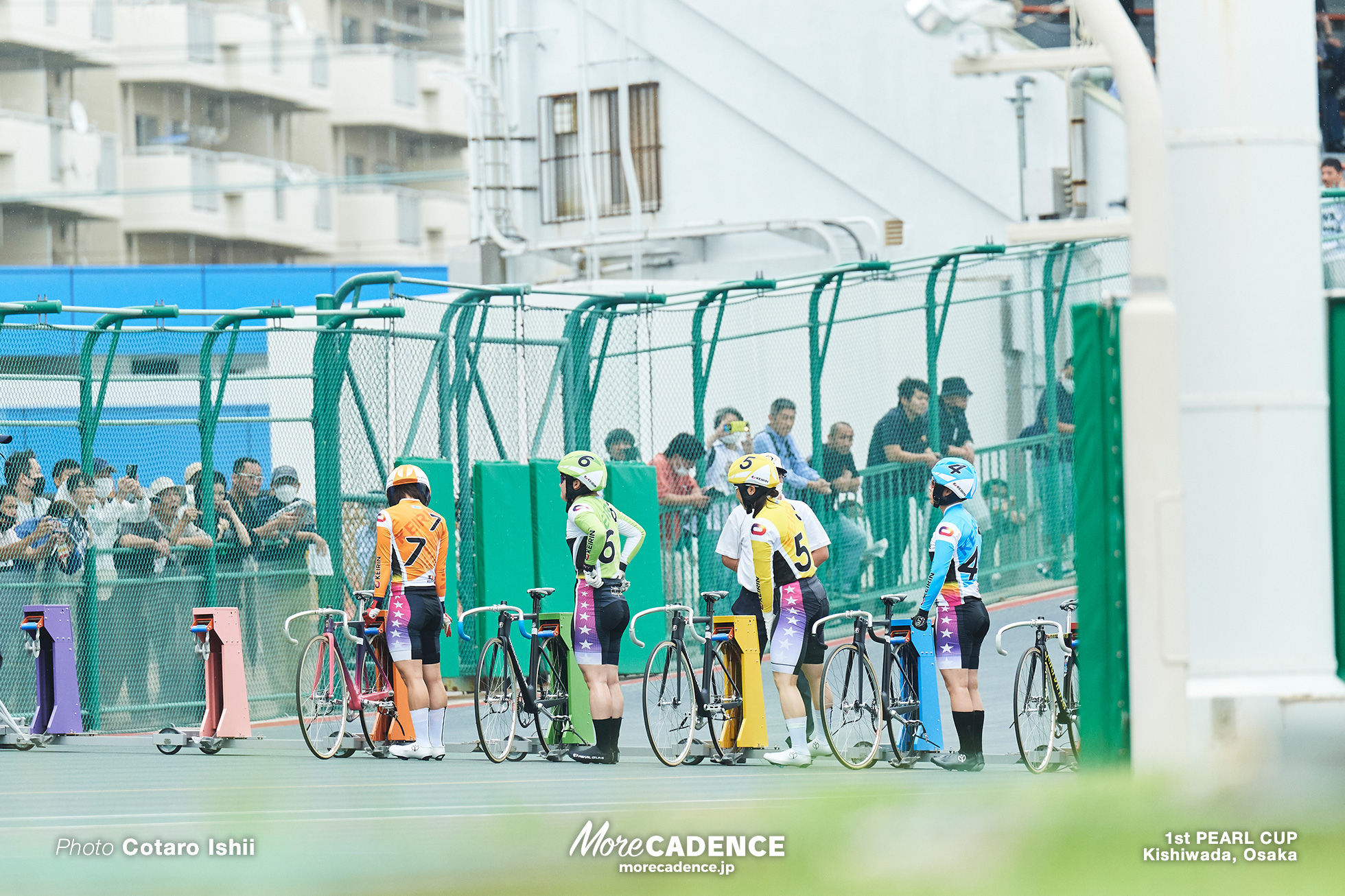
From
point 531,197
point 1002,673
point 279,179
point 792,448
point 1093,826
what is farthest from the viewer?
point 279,179

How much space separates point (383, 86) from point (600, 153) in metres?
28.8

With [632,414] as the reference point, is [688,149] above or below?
above

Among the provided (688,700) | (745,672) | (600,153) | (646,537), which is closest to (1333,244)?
(646,537)

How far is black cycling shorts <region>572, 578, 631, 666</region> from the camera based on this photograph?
445 inches

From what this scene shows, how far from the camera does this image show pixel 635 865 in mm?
5594

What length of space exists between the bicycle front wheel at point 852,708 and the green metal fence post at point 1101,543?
192 inches

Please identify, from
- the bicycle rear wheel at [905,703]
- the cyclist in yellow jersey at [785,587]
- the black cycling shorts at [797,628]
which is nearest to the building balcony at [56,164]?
the cyclist in yellow jersey at [785,587]

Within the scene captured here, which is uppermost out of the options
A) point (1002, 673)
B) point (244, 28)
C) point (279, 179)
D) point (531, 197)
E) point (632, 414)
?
point (244, 28)

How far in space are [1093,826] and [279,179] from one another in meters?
46.2

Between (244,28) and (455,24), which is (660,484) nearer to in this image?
(244,28)

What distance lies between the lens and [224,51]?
48.8m

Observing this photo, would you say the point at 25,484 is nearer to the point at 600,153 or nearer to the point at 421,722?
the point at 421,722

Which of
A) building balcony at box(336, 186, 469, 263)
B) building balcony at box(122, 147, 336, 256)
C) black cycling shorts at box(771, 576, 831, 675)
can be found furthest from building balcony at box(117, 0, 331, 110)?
black cycling shorts at box(771, 576, 831, 675)

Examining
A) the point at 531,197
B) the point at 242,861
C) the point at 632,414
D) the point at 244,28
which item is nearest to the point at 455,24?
the point at 244,28
